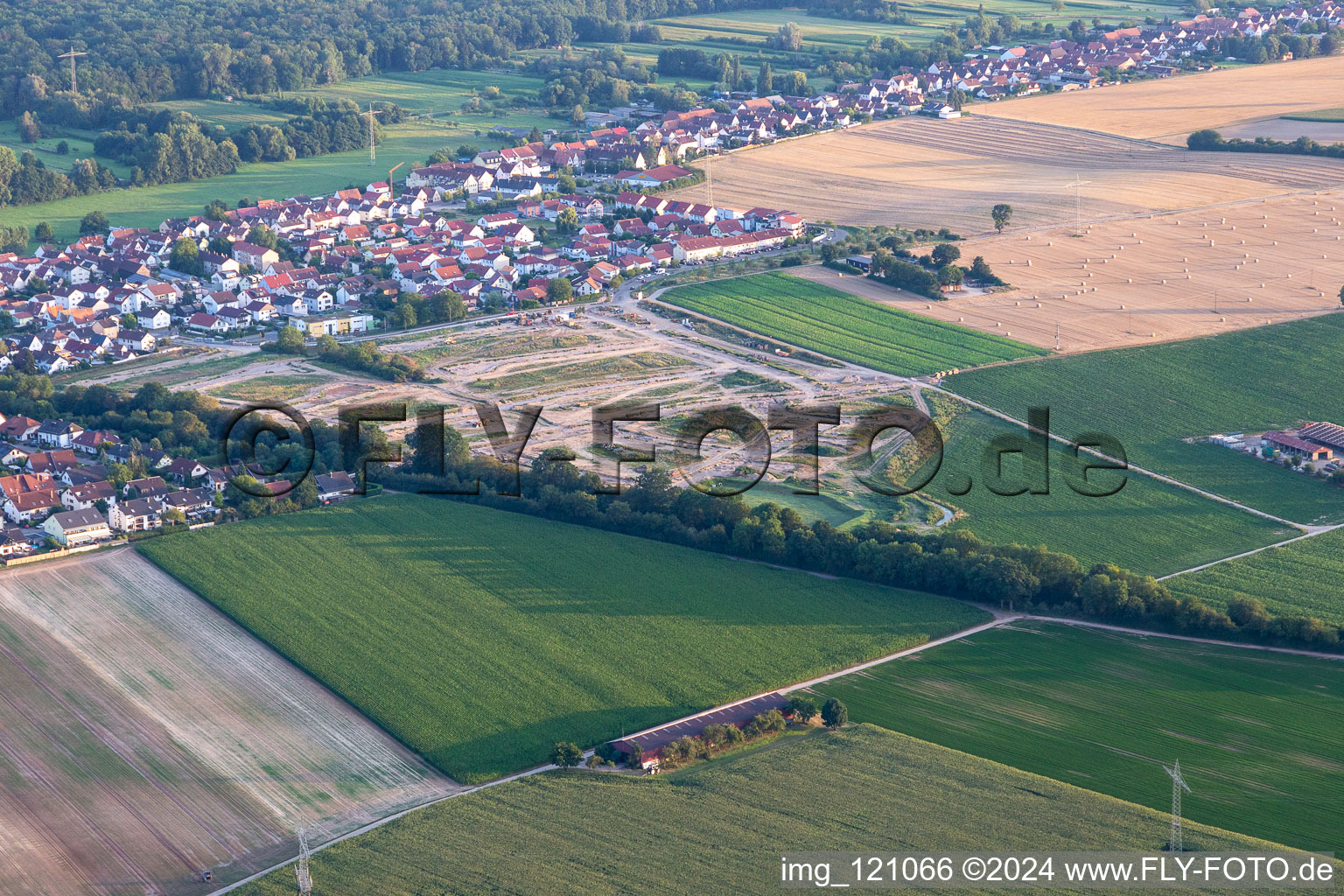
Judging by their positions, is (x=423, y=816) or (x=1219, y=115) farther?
(x=1219, y=115)

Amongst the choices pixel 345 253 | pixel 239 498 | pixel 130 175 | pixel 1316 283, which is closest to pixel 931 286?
pixel 1316 283

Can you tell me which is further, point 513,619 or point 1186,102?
point 1186,102

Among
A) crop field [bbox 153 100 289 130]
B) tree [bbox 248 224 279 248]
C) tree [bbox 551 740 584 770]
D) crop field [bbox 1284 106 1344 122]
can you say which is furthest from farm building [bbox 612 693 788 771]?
crop field [bbox 1284 106 1344 122]

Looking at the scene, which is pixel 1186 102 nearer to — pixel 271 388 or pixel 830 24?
pixel 830 24

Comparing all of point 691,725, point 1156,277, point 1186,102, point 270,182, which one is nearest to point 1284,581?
point 691,725

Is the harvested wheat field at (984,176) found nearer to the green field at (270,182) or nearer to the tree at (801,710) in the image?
the green field at (270,182)

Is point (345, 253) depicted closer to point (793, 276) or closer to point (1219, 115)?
point (793, 276)

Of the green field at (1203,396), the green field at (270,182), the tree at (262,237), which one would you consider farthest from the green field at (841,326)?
the green field at (270,182)
